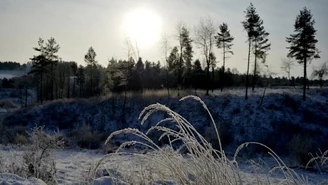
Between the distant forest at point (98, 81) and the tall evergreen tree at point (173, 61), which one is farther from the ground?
the tall evergreen tree at point (173, 61)

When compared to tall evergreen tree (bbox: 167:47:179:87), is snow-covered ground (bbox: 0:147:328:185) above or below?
below

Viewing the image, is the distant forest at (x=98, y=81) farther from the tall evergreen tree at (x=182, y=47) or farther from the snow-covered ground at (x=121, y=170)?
the snow-covered ground at (x=121, y=170)

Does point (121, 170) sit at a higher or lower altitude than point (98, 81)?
lower

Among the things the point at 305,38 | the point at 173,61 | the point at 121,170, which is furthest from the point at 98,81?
the point at 121,170

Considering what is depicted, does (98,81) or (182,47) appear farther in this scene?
(98,81)

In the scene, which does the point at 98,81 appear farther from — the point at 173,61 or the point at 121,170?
the point at 121,170

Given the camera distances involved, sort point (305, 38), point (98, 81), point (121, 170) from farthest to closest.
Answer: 1. point (98, 81)
2. point (305, 38)
3. point (121, 170)

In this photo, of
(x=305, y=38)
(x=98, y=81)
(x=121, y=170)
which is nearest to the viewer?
(x=121, y=170)

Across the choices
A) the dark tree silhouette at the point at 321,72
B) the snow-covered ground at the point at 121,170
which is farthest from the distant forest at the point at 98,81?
the snow-covered ground at the point at 121,170

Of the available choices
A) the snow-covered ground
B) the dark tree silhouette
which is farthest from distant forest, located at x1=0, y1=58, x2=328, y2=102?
the snow-covered ground

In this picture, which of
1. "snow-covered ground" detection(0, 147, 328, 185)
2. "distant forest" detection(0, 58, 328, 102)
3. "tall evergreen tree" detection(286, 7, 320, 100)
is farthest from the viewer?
"distant forest" detection(0, 58, 328, 102)

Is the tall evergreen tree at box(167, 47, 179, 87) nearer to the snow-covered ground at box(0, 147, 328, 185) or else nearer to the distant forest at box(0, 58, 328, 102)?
the distant forest at box(0, 58, 328, 102)

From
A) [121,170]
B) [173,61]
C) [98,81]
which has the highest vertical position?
[173,61]

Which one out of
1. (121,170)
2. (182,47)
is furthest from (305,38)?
(121,170)
